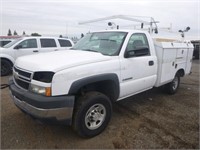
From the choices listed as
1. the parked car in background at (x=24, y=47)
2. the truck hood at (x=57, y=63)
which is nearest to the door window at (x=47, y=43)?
the parked car in background at (x=24, y=47)

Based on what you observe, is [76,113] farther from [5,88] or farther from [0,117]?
[5,88]

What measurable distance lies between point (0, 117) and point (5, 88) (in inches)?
90.4

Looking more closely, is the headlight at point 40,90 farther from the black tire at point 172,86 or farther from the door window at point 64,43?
the door window at point 64,43

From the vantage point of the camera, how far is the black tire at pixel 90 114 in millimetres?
2975

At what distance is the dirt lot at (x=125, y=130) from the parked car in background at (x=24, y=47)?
3.99 m

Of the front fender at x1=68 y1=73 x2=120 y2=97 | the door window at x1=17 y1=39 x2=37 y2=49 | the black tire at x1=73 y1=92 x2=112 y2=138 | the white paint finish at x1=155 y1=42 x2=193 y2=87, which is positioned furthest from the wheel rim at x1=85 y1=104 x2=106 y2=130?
the door window at x1=17 y1=39 x2=37 y2=49

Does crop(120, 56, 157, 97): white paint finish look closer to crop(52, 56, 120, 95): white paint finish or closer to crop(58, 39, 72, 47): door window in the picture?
crop(52, 56, 120, 95): white paint finish

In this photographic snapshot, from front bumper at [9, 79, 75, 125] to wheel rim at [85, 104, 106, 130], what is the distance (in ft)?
1.36

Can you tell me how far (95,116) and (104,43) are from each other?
1571mm

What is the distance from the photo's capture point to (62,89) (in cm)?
274

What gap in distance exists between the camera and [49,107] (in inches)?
105

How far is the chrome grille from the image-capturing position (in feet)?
9.53

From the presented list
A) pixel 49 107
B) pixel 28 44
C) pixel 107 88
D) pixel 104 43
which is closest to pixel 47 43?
pixel 28 44


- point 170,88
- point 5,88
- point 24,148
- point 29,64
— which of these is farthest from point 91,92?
point 5,88
